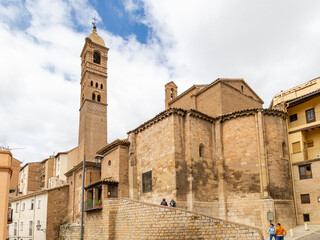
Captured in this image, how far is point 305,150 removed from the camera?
23.9m

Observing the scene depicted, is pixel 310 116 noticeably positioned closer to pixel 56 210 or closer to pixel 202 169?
pixel 202 169

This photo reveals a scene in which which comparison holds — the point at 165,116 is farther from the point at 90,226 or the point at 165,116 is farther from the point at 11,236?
the point at 11,236

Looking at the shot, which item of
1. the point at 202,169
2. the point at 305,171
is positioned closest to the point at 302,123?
the point at 305,171

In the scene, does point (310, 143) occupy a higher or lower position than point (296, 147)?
higher

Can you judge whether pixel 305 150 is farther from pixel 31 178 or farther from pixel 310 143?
pixel 31 178

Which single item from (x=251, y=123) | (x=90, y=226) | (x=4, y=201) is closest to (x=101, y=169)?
(x=90, y=226)

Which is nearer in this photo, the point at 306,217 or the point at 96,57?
the point at 306,217

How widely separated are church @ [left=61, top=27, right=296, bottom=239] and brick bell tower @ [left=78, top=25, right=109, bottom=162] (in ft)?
54.4

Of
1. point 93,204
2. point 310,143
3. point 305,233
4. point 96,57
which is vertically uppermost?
point 96,57

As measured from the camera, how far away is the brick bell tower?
43.5 meters

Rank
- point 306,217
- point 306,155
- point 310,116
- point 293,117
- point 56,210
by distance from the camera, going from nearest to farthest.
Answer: point 306,217, point 306,155, point 310,116, point 293,117, point 56,210

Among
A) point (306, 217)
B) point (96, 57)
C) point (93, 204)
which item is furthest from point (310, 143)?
point (96, 57)

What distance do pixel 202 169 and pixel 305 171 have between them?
7.50m

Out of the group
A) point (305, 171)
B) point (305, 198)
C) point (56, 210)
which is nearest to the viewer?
point (305, 198)
